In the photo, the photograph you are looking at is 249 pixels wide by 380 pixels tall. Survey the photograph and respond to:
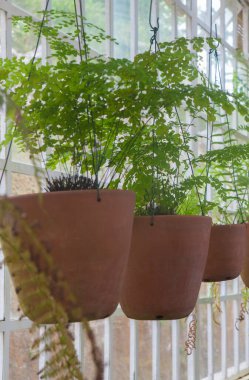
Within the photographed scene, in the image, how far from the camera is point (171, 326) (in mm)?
3402

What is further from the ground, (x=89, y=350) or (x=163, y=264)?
(x=163, y=264)

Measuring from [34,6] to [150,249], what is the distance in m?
1.18

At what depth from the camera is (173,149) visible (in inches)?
63.4

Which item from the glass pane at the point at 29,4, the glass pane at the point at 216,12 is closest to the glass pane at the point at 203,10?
the glass pane at the point at 216,12

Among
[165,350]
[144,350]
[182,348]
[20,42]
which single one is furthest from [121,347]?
[20,42]

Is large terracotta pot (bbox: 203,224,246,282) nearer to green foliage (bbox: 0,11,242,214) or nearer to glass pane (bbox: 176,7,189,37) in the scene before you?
green foliage (bbox: 0,11,242,214)

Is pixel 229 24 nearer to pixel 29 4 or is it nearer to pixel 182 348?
pixel 182 348

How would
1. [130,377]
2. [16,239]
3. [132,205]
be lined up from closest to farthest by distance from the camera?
1. [16,239]
2. [132,205]
3. [130,377]

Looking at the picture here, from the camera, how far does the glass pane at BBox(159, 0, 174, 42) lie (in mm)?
3479

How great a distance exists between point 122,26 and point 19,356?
61.7 inches

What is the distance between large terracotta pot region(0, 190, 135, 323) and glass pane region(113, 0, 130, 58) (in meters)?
1.95

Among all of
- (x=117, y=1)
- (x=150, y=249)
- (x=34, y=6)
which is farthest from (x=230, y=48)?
(x=150, y=249)

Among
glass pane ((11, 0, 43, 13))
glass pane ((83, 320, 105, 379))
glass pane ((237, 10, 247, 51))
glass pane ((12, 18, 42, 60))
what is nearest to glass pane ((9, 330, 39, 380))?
glass pane ((83, 320, 105, 379))

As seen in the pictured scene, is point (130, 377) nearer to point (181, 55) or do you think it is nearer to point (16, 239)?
point (181, 55)
